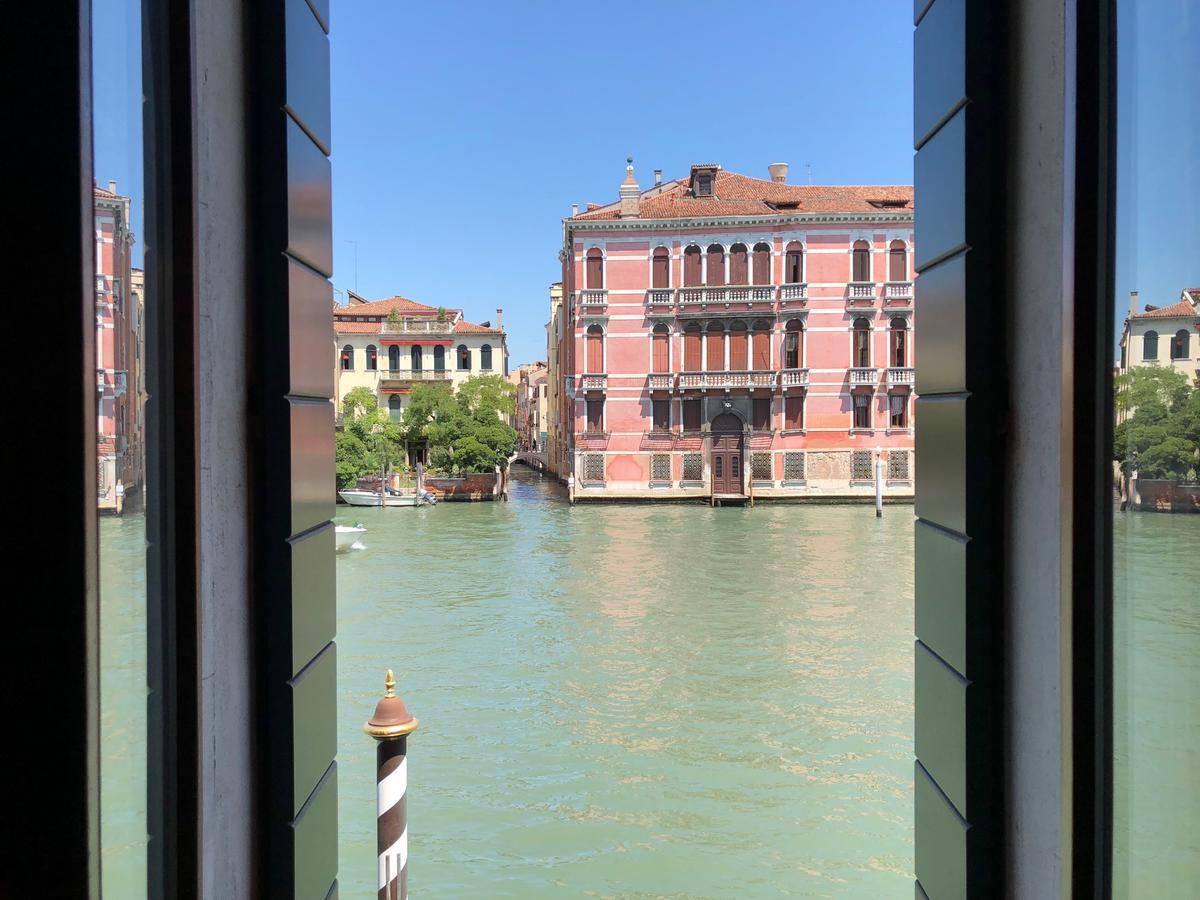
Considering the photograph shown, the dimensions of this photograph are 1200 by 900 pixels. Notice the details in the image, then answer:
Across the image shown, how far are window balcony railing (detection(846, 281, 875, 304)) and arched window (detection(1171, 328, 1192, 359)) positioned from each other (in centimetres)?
2394

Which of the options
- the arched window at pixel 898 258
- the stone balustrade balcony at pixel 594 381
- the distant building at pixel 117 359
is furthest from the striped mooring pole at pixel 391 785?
the arched window at pixel 898 258

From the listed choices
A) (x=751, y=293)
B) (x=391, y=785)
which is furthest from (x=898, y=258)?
(x=391, y=785)

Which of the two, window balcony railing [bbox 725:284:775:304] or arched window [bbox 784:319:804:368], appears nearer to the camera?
window balcony railing [bbox 725:284:775:304]

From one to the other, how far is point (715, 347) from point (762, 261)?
238cm

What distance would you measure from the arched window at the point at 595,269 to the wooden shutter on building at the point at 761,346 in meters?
4.05

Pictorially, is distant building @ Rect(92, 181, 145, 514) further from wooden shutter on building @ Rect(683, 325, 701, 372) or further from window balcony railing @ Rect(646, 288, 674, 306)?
wooden shutter on building @ Rect(683, 325, 701, 372)

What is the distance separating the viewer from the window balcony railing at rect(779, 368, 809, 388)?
24266 millimetres

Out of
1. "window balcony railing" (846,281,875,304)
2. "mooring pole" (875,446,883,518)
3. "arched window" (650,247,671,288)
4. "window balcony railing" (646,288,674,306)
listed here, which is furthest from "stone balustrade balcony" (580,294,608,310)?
"mooring pole" (875,446,883,518)

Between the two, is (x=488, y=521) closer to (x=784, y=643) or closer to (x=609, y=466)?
(x=609, y=466)

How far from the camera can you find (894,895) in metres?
4.35

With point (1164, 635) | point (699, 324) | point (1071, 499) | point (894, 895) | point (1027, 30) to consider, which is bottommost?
point (894, 895)

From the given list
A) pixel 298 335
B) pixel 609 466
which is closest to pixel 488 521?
pixel 609 466

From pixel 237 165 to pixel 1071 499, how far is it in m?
1.06

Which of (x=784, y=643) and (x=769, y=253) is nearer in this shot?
(x=784, y=643)
